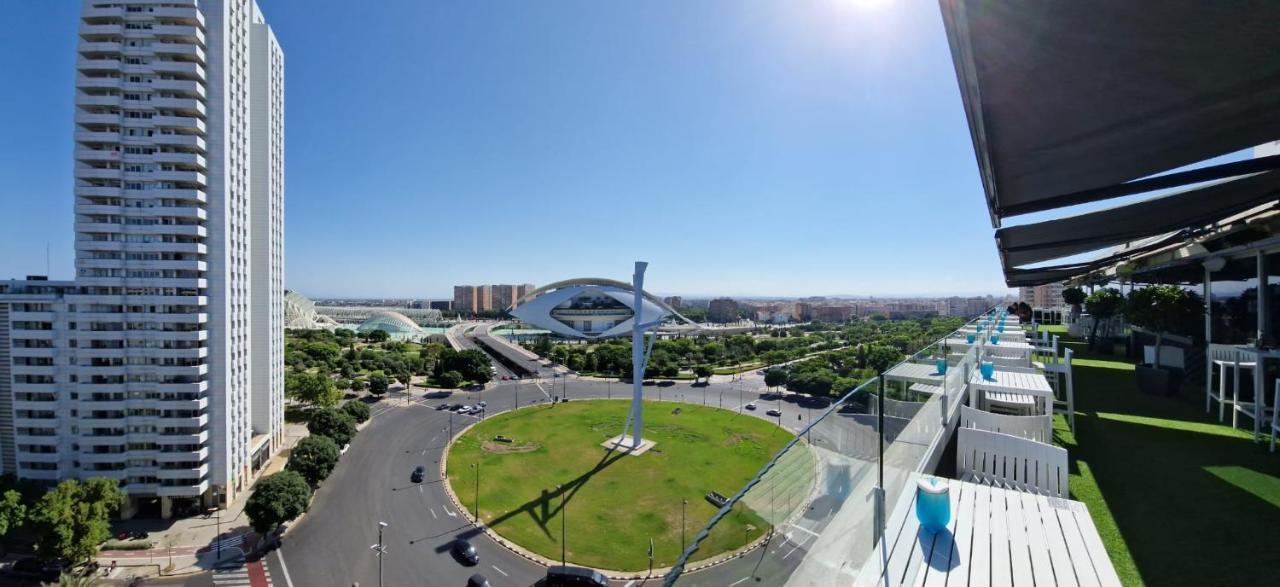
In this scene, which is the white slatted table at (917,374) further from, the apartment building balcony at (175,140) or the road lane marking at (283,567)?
the apartment building balcony at (175,140)

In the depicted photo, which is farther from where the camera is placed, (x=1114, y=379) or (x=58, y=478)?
(x=58, y=478)

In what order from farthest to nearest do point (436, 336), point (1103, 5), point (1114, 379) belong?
point (436, 336) → point (1114, 379) → point (1103, 5)

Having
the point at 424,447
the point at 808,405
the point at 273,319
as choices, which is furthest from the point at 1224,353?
the point at 273,319

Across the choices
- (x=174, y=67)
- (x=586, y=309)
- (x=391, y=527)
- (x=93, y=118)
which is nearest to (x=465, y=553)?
(x=391, y=527)

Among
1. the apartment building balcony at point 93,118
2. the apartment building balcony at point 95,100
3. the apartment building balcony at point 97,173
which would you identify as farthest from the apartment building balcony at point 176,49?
the apartment building balcony at point 97,173

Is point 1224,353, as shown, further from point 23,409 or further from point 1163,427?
point 23,409

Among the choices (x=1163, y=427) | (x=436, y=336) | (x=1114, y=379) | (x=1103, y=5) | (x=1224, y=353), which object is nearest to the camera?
(x=1103, y=5)

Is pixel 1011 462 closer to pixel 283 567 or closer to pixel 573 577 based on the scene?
pixel 573 577
